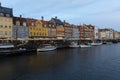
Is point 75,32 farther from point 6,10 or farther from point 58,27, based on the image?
point 6,10

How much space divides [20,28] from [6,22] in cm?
925

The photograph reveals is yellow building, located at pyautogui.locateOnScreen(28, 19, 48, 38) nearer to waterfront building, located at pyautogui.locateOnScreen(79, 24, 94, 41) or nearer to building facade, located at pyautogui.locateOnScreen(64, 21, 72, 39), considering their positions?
building facade, located at pyautogui.locateOnScreen(64, 21, 72, 39)

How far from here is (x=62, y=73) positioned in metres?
40.5

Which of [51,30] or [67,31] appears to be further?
[67,31]

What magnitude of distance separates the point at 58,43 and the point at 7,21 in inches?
1202

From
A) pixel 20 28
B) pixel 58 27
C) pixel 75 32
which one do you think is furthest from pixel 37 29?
pixel 75 32

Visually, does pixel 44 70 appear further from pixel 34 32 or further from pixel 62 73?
pixel 34 32

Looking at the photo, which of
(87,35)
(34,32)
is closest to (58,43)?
(34,32)

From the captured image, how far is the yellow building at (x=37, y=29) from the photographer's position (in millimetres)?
105125

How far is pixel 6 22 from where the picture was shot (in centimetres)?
8938

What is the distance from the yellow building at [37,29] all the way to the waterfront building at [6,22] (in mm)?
14441

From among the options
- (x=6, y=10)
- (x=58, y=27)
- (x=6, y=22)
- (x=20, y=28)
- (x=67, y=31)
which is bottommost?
(x=20, y=28)

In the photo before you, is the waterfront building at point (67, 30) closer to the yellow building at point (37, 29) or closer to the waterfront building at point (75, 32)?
the waterfront building at point (75, 32)

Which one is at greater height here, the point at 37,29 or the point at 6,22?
the point at 6,22
